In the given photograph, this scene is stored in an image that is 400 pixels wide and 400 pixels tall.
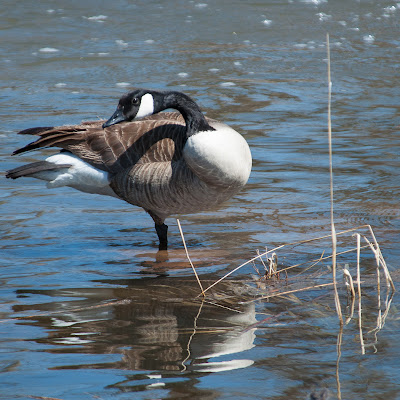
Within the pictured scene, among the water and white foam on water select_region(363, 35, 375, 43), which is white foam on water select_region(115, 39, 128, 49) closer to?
the water

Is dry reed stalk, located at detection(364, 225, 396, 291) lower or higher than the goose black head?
lower

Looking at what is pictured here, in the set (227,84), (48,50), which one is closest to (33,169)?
(227,84)

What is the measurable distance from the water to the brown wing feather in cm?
63

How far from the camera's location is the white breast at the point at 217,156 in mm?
4418

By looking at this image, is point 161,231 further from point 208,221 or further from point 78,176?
point 78,176

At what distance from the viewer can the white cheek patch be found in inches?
184

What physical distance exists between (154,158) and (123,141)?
27 cm

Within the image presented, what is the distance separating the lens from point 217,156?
14.5 ft

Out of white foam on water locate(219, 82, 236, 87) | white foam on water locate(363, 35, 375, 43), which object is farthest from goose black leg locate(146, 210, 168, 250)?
white foam on water locate(363, 35, 375, 43)

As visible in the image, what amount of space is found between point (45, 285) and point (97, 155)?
1087mm

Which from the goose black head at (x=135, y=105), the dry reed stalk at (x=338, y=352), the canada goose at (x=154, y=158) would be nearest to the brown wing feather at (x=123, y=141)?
the canada goose at (x=154, y=158)

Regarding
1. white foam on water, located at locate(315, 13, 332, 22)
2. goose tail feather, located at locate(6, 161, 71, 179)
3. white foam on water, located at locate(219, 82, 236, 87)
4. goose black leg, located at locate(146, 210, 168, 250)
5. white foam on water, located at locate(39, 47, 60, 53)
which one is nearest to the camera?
goose tail feather, located at locate(6, 161, 71, 179)

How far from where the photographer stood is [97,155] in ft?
16.0

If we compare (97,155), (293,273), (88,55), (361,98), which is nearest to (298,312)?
(293,273)
